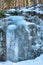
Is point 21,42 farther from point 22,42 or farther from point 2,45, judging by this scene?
point 2,45

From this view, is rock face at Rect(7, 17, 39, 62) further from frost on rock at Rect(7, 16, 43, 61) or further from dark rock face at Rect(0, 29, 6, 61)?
dark rock face at Rect(0, 29, 6, 61)

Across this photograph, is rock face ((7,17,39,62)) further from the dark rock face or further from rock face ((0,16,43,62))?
the dark rock face

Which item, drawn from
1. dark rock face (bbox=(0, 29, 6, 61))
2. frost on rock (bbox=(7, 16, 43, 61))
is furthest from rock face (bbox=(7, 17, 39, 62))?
dark rock face (bbox=(0, 29, 6, 61))

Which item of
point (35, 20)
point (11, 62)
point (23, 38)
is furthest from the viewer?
point (35, 20)

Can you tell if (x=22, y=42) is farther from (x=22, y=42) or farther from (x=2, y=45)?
(x=2, y=45)

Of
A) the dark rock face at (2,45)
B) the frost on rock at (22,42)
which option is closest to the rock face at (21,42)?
the frost on rock at (22,42)

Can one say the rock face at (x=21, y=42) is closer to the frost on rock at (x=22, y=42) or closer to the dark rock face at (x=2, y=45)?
the frost on rock at (x=22, y=42)

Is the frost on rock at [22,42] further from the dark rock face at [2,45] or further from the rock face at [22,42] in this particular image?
the dark rock face at [2,45]

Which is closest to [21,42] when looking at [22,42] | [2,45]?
[22,42]

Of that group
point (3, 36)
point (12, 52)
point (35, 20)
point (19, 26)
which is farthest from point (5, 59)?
point (35, 20)

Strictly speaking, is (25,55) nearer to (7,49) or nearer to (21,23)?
(7,49)

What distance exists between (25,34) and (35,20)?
1.36 m

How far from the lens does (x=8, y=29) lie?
6.05 m

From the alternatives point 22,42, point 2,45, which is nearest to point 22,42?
point 22,42
